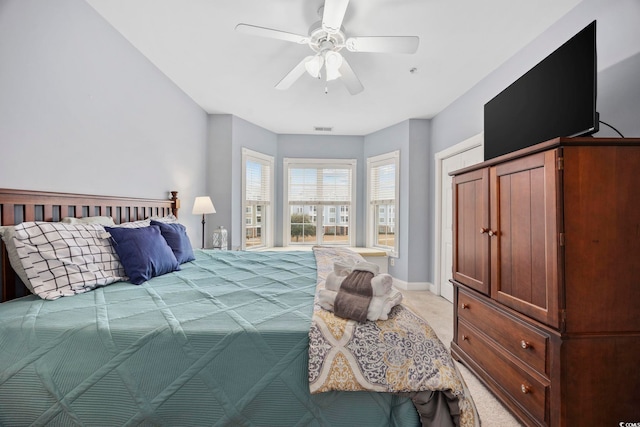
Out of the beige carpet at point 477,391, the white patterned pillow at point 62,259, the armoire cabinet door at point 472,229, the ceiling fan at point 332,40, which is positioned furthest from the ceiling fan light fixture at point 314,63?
the white patterned pillow at point 62,259

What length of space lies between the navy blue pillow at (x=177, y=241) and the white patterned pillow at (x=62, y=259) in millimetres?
557

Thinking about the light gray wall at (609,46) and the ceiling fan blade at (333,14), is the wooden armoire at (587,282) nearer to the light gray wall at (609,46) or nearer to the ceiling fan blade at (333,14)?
the light gray wall at (609,46)

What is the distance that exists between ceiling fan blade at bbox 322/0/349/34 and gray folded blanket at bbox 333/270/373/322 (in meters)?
1.51

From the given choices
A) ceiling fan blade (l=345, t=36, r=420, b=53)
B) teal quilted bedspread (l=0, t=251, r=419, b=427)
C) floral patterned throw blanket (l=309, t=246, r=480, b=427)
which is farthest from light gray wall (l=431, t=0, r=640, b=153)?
teal quilted bedspread (l=0, t=251, r=419, b=427)

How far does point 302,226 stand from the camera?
17.0 feet

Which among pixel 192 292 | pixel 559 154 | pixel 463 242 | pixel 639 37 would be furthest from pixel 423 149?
pixel 192 292

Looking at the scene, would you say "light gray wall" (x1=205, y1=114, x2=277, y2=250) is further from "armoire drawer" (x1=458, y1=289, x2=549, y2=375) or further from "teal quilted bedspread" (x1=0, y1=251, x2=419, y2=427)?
"armoire drawer" (x1=458, y1=289, x2=549, y2=375)

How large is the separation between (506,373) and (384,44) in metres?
2.28

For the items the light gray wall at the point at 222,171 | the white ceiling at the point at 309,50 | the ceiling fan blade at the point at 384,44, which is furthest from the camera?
the light gray wall at the point at 222,171

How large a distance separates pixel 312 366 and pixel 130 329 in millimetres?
718

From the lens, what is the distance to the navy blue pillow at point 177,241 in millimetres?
2242

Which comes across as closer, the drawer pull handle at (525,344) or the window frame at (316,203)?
the drawer pull handle at (525,344)

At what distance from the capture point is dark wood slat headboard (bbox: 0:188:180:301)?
145 cm

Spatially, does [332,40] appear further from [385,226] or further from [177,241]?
[385,226]
